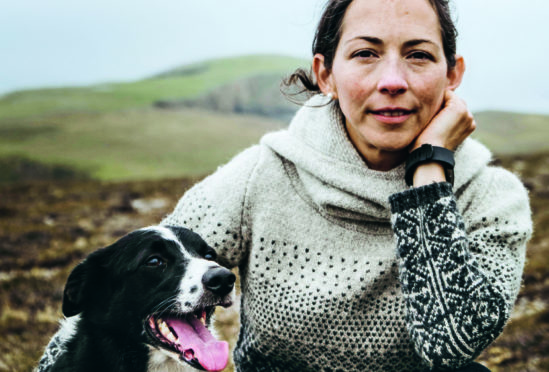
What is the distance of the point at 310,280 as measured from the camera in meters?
2.90

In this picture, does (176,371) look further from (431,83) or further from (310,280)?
(431,83)

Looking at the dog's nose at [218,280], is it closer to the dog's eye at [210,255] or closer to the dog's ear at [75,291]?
the dog's eye at [210,255]

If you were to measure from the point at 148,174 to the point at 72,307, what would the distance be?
2937 cm

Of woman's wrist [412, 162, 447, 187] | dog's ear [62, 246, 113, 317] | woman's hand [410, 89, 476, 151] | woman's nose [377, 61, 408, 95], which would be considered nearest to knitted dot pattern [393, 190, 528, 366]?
woman's wrist [412, 162, 447, 187]

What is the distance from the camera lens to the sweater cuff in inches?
101

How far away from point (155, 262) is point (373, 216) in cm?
121

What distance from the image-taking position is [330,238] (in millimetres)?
2939

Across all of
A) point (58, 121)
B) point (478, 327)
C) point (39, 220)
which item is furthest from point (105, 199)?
point (58, 121)

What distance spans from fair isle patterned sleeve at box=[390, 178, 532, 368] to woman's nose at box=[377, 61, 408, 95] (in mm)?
491

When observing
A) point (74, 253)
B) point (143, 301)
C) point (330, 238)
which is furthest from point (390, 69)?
point (74, 253)

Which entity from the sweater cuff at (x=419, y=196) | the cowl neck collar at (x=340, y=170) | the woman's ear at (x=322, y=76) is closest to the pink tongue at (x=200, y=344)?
the cowl neck collar at (x=340, y=170)

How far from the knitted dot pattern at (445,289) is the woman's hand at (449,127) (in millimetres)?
356

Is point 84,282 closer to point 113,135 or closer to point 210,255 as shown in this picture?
point 210,255

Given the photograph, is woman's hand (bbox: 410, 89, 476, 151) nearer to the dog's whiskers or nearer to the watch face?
the watch face
